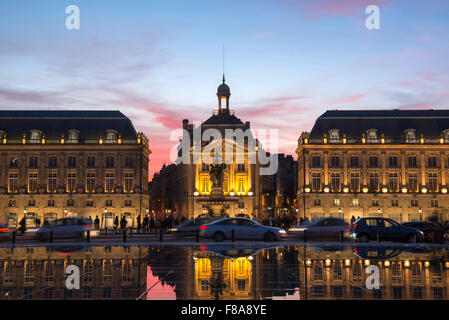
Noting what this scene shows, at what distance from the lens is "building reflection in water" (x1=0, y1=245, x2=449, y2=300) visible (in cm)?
1130

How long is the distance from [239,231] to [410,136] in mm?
68497

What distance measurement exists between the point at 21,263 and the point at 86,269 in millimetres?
3526

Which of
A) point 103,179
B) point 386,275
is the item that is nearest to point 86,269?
point 386,275

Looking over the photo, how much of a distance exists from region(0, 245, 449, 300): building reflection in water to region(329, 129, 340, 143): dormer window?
73431 millimetres

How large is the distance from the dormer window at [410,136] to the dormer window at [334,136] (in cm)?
1145

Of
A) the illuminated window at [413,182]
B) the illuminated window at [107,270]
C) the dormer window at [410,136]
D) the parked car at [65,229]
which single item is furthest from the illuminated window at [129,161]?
the illuminated window at [107,270]

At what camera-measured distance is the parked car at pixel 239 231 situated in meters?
31.3

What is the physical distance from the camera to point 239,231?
31516 mm

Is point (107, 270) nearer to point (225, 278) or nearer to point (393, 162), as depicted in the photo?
point (225, 278)

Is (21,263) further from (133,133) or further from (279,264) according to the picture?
(133,133)

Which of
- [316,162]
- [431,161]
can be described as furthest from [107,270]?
[431,161]

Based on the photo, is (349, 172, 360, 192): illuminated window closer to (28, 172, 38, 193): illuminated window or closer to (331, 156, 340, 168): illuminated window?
(331, 156, 340, 168): illuminated window

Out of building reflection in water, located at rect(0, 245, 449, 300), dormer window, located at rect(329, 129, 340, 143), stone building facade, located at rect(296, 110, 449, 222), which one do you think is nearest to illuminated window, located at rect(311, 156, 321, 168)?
stone building facade, located at rect(296, 110, 449, 222)

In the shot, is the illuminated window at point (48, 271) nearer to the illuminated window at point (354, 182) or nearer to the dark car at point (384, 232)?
the dark car at point (384, 232)
